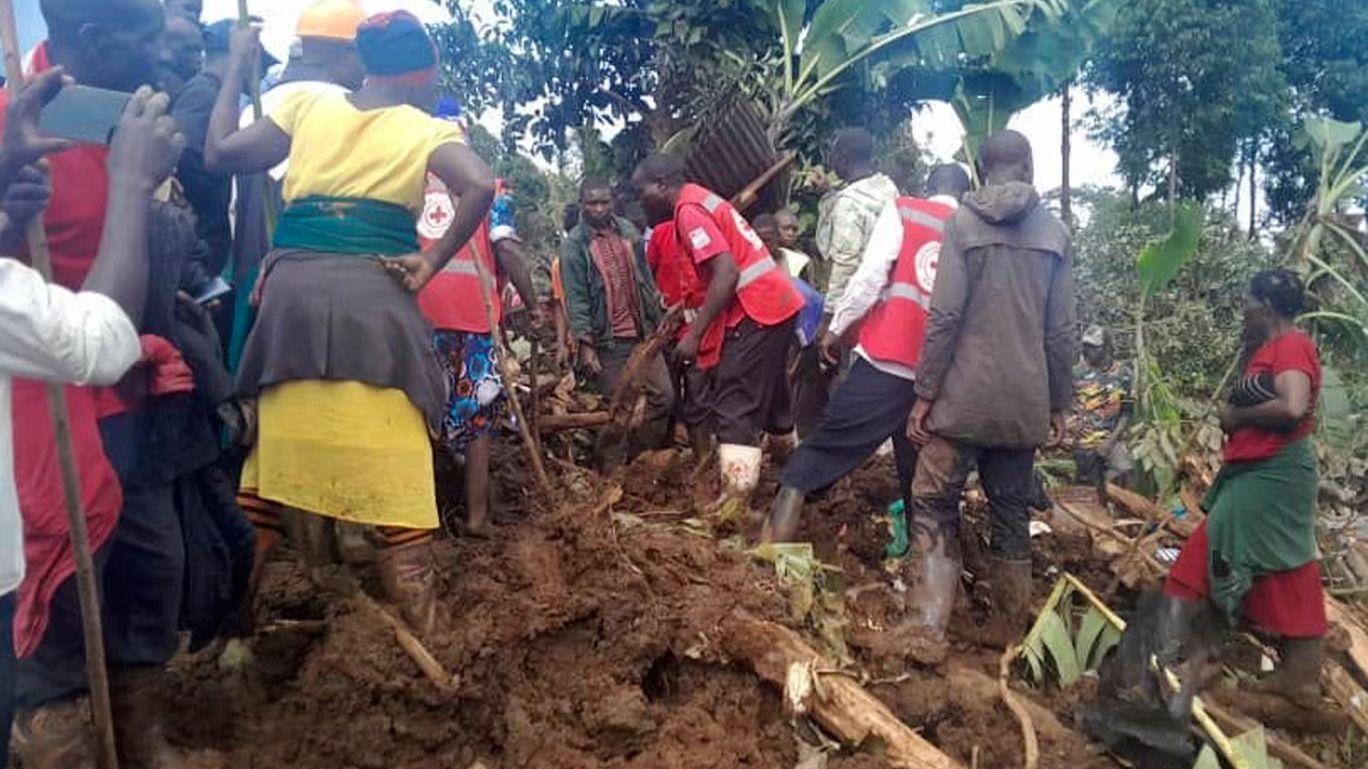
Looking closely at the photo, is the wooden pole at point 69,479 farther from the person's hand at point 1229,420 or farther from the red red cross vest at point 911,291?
the person's hand at point 1229,420

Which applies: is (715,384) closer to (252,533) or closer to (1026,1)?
(252,533)

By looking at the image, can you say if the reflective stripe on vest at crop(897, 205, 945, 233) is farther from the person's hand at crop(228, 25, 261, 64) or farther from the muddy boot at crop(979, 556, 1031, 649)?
the person's hand at crop(228, 25, 261, 64)

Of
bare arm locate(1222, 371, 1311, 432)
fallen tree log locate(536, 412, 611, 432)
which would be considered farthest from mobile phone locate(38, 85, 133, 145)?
bare arm locate(1222, 371, 1311, 432)

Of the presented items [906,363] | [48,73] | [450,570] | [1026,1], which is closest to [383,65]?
[48,73]

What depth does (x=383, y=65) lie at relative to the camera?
2.98 metres

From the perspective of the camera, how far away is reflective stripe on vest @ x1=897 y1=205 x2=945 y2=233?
424 cm

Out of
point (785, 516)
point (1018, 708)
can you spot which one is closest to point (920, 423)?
point (785, 516)

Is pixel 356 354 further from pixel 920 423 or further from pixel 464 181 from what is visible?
pixel 920 423

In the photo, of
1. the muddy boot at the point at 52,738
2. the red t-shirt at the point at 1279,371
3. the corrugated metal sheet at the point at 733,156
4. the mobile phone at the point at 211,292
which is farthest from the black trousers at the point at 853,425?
the muddy boot at the point at 52,738

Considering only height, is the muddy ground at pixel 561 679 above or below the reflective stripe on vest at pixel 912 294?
below

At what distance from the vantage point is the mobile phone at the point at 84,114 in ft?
7.35

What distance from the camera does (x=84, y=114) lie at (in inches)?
89.4

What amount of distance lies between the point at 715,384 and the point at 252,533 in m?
2.46

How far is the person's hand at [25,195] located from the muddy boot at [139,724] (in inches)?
48.6
